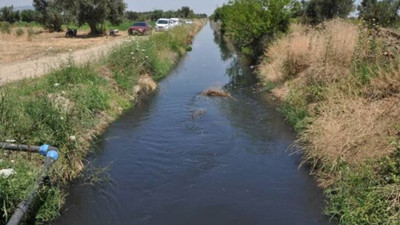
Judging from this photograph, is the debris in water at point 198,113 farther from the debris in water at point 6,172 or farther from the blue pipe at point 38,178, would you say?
the debris in water at point 6,172

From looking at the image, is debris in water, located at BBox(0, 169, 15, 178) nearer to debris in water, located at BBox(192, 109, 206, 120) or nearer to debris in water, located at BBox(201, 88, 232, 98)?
debris in water, located at BBox(192, 109, 206, 120)

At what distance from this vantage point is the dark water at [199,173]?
6590mm

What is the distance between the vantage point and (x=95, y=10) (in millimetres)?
36969

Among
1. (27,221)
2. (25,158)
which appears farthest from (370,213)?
(25,158)

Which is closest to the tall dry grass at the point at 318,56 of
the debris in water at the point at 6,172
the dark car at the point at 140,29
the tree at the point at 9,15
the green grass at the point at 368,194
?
the green grass at the point at 368,194

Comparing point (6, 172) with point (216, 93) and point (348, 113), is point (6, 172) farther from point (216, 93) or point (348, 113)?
point (216, 93)

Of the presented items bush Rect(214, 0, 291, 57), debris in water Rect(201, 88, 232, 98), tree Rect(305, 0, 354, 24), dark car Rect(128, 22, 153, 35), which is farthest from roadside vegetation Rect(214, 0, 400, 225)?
dark car Rect(128, 22, 153, 35)

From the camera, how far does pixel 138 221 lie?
251 inches

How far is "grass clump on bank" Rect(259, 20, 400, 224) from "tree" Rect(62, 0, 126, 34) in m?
26.4

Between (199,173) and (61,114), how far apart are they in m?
3.00

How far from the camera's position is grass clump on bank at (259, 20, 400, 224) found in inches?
243

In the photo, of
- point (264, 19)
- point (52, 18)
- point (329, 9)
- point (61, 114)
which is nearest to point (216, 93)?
point (61, 114)

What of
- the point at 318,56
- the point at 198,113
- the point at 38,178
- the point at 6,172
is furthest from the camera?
the point at 318,56

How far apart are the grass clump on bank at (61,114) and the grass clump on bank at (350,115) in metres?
4.76
